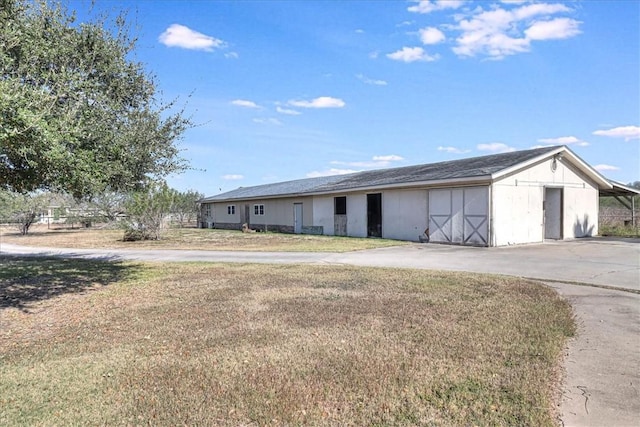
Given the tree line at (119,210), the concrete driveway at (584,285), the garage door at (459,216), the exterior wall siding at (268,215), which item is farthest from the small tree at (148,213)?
the garage door at (459,216)

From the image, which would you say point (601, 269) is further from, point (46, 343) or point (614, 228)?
point (614, 228)

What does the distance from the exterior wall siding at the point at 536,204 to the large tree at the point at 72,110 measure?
40.5ft

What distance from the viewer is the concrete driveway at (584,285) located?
3504mm

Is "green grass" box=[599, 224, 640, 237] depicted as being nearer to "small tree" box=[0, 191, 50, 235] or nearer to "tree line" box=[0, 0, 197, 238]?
"tree line" box=[0, 0, 197, 238]

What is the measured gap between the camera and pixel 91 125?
6957 mm

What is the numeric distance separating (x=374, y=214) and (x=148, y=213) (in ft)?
38.9

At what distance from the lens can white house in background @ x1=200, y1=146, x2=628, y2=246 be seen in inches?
649

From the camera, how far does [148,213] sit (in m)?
22.6

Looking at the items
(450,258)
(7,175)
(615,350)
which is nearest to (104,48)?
(7,175)

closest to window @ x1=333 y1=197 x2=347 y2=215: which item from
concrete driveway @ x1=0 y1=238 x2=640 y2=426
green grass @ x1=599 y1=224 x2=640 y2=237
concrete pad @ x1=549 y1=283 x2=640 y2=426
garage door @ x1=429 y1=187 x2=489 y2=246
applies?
garage door @ x1=429 y1=187 x2=489 y2=246

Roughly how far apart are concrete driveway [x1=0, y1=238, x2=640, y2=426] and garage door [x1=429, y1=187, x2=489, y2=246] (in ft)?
3.11

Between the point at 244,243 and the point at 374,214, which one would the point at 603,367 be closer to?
the point at 244,243

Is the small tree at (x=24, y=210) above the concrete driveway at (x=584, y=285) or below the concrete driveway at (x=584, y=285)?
above

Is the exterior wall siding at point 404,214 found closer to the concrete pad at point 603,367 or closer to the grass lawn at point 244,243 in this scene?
the grass lawn at point 244,243
